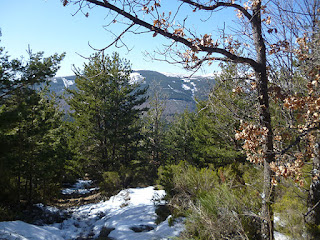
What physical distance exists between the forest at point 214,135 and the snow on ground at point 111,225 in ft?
2.21

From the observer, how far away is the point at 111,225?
651 centimetres

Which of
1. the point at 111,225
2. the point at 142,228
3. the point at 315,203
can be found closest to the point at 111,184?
the point at 111,225

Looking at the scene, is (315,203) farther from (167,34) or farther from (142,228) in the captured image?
(142,228)

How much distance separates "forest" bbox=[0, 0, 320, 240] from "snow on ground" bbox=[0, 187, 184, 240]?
0.67 m

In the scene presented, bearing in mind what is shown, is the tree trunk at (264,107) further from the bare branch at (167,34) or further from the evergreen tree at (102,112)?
the evergreen tree at (102,112)

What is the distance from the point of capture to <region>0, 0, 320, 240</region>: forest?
9.36 ft

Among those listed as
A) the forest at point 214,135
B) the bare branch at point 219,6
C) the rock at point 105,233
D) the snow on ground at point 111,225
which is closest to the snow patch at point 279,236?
the forest at point 214,135

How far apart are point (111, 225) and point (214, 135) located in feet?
28.5

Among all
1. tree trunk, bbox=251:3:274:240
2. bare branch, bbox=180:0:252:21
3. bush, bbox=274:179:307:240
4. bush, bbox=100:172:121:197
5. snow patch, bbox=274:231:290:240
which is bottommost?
bush, bbox=100:172:121:197

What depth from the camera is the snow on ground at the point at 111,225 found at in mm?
5207

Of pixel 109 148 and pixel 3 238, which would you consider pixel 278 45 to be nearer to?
pixel 3 238

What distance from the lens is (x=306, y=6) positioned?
3006mm

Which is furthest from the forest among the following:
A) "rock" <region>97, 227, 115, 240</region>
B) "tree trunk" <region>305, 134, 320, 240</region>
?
"rock" <region>97, 227, 115, 240</region>

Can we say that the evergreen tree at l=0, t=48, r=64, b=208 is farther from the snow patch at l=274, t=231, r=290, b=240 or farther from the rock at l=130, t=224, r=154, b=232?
the snow patch at l=274, t=231, r=290, b=240
